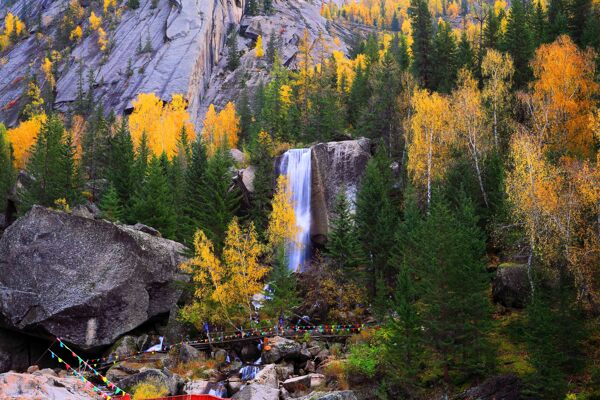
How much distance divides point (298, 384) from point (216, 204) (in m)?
17.4

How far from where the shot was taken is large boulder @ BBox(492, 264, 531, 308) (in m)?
25.0

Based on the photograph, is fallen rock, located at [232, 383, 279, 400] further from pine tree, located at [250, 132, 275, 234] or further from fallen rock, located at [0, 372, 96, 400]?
pine tree, located at [250, 132, 275, 234]

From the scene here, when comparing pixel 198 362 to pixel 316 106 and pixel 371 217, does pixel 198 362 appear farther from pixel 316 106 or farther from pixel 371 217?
pixel 316 106

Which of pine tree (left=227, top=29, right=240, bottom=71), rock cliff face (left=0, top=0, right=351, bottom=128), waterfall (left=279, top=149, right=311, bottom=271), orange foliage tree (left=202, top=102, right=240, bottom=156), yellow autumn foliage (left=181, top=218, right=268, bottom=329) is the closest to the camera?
yellow autumn foliage (left=181, top=218, right=268, bottom=329)

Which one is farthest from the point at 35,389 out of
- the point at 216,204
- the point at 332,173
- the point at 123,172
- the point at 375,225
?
the point at 332,173

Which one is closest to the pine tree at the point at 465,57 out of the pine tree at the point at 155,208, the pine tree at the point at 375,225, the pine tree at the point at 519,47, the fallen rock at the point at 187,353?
the pine tree at the point at 519,47

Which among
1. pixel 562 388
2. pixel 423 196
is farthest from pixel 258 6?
pixel 562 388

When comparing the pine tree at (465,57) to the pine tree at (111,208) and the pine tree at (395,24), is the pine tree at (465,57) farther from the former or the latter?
the pine tree at (395,24)

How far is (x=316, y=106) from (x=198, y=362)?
105 ft

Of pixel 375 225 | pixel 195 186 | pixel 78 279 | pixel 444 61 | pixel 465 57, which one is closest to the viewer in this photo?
pixel 78 279

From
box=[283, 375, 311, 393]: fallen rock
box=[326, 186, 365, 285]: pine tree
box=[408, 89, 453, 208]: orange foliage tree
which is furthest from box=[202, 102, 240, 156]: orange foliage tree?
box=[283, 375, 311, 393]: fallen rock

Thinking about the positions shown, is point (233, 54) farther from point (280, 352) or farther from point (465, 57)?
point (280, 352)

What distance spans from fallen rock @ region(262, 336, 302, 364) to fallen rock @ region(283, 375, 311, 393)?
274 cm

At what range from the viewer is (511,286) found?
25.3 meters
